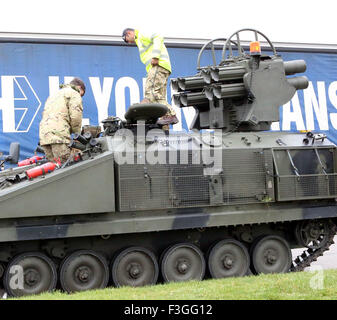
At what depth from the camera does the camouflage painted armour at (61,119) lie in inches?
401

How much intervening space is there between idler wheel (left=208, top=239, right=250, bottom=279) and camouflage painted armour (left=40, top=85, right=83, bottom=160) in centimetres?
277

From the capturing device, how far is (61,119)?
1029 cm

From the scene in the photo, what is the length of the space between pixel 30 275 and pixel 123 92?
27.3 ft

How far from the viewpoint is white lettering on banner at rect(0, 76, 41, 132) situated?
15.6 meters

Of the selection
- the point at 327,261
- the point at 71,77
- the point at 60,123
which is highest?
the point at 71,77

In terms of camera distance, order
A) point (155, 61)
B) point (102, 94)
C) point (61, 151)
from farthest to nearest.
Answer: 1. point (102, 94)
2. point (155, 61)
3. point (61, 151)

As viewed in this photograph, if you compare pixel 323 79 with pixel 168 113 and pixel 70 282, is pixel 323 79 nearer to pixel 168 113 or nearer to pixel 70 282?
pixel 168 113

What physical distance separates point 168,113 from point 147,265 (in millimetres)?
2577

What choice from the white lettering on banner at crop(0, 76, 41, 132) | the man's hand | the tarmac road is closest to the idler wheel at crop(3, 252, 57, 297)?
the man's hand

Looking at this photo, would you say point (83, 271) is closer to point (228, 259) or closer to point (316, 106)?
point (228, 259)

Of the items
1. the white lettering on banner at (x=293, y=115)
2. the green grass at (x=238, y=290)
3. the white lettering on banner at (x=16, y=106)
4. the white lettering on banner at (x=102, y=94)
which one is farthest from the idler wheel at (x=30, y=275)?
the white lettering on banner at (x=293, y=115)

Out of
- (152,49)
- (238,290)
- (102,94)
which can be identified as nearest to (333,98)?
(102,94)

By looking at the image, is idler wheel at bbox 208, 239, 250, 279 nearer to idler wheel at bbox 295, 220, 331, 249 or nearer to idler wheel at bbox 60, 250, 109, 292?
idler wheel at bbox 295, 220, 331, 249
